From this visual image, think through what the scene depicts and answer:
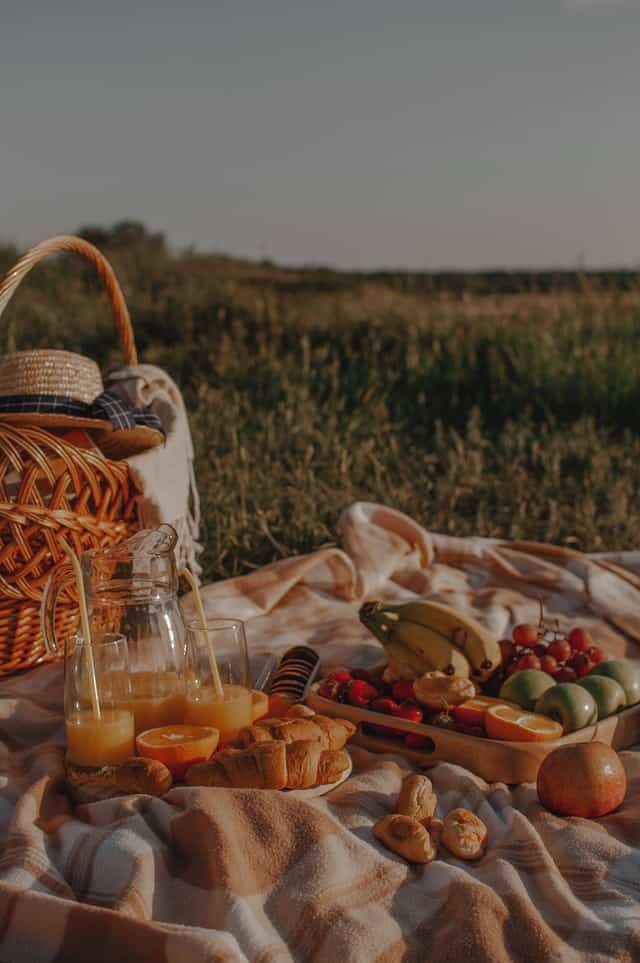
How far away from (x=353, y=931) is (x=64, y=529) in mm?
1599

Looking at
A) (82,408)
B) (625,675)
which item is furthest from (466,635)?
(82,408)

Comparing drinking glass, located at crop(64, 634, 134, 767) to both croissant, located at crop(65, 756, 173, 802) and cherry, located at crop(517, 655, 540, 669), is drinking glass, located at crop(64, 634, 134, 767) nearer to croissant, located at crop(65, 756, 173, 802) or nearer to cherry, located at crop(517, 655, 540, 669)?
croissant, located at crop(65, 756, 173, 802)

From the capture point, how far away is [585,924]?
2.17m

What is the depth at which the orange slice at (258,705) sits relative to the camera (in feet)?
9.46

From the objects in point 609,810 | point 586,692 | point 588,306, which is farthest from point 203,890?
point 588,306

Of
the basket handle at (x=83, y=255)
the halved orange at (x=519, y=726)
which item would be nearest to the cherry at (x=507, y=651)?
the halved orange at (x=519, y=726)

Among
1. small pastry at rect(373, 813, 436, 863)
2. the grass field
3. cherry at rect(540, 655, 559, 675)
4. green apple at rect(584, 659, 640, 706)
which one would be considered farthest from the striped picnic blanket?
the grass field

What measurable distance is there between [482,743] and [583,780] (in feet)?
0.98

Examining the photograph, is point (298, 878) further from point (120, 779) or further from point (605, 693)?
point (605, 693)

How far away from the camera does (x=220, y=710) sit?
2.72m

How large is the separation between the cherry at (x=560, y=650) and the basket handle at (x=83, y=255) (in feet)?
6.53

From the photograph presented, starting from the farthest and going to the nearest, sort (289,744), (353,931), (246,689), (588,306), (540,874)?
(588,306) < (246,689) < (289,744) < (540,874) < (353,931)

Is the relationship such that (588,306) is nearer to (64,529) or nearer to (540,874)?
(64,529)

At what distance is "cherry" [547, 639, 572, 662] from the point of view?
3.31 metres
